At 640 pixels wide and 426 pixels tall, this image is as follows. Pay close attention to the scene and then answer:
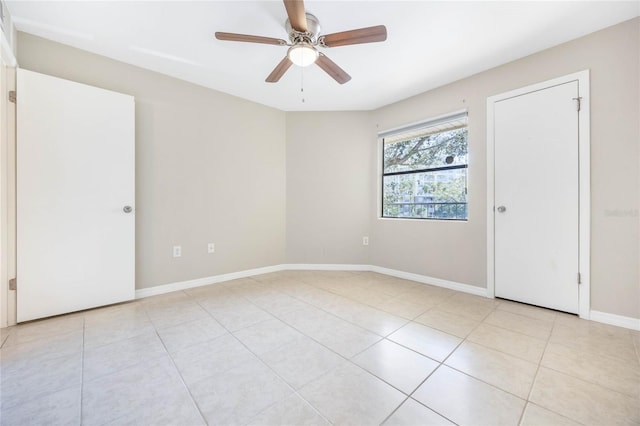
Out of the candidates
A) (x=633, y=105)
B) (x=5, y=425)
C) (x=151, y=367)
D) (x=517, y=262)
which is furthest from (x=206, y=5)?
(x=517, y=262)

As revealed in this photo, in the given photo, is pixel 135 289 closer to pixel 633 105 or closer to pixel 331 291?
pixel 331 291

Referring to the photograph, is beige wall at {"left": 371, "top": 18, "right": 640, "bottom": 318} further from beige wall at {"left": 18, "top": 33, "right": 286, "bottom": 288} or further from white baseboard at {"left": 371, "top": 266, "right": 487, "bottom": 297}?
beige wall at {"left": 18, "top": 33, "right": 286, "bottom": 288}

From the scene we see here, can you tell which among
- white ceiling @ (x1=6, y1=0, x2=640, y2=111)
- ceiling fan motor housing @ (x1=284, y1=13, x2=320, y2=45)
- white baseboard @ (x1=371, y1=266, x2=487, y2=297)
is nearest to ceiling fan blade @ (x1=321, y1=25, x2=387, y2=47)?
ceiling fan motor housing @ (x1=284, y1=13, x2=320, y2=45)

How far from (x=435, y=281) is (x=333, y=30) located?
9.58ft

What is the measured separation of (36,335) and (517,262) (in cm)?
424

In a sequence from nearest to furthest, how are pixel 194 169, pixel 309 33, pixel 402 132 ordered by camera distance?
1. pixel 309 33
2. pixel 194 169
3. pixel 402 132

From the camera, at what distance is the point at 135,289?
2.64m

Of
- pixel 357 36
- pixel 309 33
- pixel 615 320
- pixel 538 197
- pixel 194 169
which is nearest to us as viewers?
pixel 357 36

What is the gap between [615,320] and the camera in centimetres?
205

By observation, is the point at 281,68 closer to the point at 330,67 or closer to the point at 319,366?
the point at 330,67

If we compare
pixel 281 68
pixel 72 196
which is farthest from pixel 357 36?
pixel 72 196

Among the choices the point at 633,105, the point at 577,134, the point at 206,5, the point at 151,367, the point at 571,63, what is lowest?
the point at 151,367

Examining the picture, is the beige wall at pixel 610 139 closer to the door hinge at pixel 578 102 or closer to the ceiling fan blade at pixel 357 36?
the door hinge at pixel 578 102

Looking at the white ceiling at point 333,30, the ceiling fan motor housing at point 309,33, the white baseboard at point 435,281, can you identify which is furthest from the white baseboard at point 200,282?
the ceiling fan motor housing at point 309,33
